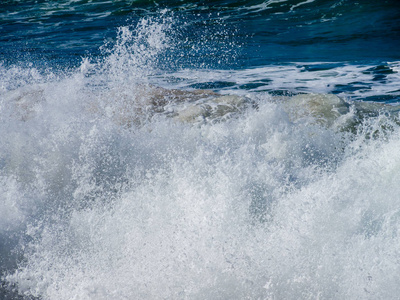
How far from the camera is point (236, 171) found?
2.86m

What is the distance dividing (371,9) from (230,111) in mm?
8693

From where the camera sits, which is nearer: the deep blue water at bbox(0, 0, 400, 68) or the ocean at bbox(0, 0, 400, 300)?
the ocean at bbox(0, 0, 400, 300)

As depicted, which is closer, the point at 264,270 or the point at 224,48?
the point at 264,270

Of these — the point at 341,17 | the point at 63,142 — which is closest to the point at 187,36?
the point at 341,17

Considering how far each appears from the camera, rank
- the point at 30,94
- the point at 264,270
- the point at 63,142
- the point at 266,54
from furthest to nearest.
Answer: the point at 266,54 < the point at 30,94 < the point at 63,142 < the point at 264,270

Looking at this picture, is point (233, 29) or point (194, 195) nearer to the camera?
point (194, 195)

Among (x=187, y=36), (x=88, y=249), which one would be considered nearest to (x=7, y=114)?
(x=88, y=249)

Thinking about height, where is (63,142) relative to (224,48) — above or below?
above

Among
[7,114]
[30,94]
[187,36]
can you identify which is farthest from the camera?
[187,36]

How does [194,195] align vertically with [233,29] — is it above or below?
above

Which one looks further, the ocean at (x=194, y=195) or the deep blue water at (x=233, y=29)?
the deep blue water at (x=233, y=29)

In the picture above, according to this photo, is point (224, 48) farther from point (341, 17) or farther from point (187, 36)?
point (341, 17)

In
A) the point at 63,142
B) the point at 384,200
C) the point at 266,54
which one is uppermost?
the point at 63,142

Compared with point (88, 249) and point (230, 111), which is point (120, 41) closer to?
point (230, 111)
